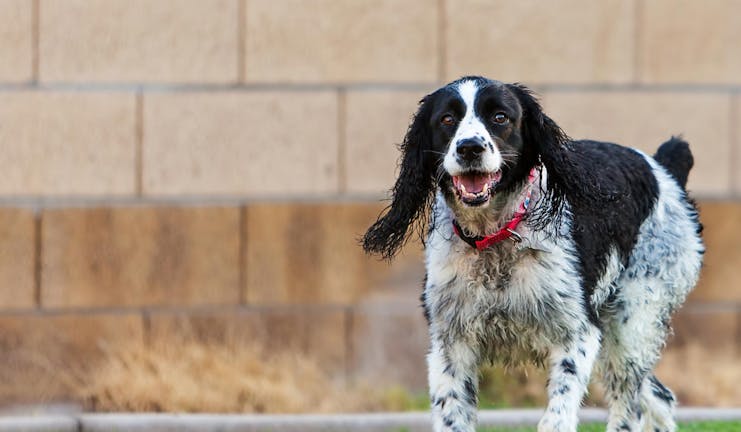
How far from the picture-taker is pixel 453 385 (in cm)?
716

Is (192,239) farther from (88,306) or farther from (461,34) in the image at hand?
(461,34)

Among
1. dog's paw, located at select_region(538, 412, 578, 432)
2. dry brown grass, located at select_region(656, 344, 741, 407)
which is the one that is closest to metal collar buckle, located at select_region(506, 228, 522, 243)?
dog's paw, located at select_region(538, 412, 578, 432)

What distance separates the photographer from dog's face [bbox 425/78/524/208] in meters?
6.77

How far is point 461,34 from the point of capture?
11.2m

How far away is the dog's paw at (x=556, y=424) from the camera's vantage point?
274 inches

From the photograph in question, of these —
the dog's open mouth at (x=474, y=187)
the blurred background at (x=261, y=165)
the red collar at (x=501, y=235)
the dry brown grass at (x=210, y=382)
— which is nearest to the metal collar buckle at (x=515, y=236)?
the red collar at (x=501, y=235)

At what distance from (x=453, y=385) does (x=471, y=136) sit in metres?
1.15

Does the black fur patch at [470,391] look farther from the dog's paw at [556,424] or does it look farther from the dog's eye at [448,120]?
the dog's eye at [448,120]

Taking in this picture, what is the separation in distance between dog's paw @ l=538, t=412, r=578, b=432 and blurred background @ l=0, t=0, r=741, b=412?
3.65 meters

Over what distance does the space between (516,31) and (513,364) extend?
4385mm

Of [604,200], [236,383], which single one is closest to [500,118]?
[604,200]

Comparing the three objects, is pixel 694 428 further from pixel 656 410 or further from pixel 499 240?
pixel 499 240

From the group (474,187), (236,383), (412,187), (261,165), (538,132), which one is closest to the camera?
(474,187)

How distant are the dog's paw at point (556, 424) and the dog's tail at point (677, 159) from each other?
2.17m
